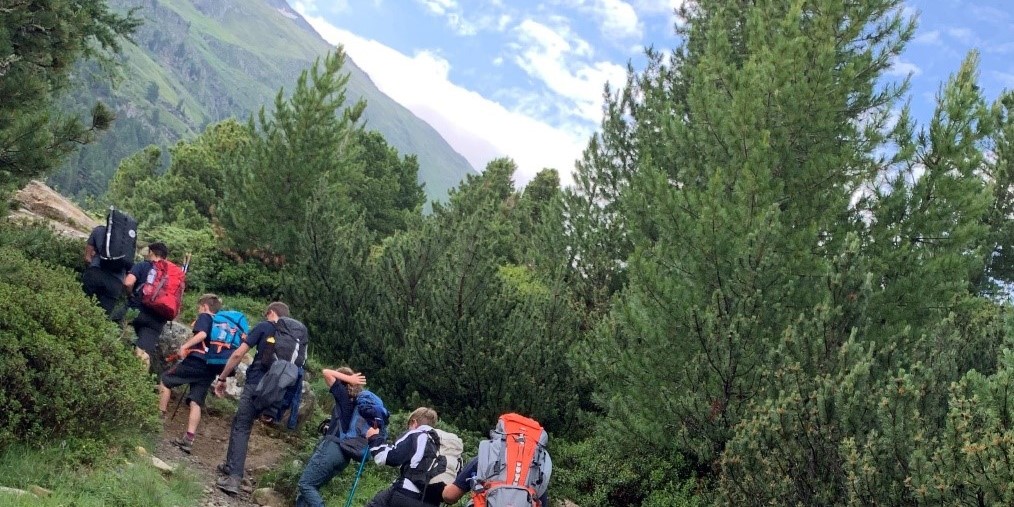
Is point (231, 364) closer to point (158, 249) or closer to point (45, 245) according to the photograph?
point (158, 249)

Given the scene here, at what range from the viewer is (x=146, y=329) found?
26.7 feet

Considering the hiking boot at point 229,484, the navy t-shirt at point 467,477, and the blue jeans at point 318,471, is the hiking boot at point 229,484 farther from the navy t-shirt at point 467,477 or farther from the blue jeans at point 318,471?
the navy t-shirt at point 467,477

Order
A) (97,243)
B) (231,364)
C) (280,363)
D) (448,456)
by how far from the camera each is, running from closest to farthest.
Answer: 1. (448,456)
2. (280,363)
3. (231,364)
4. (97,243)

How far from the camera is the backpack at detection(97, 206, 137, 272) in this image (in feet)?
26.0

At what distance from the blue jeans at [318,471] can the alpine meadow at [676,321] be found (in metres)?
0.07

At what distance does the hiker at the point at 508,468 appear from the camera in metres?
5.12

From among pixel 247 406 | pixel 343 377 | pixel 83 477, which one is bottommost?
pixel 83 477

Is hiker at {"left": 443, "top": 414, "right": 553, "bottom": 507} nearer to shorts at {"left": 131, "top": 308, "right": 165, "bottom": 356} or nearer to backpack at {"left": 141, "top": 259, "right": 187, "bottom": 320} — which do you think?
backpack at {"left": 141, "top": 259, "right": 187, "bottom": 320}

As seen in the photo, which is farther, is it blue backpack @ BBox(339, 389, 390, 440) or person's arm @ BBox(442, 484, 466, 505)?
blue backpack @ BBox(339, 389, 390, 440)

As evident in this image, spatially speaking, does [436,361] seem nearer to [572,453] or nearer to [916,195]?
[572,453]

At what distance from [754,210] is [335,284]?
6.40 metres

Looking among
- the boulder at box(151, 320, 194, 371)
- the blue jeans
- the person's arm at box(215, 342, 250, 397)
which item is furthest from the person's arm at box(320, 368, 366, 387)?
the boulder at box(151, 320, 194, 371)

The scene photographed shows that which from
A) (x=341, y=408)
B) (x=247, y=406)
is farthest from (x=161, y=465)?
(x=341, y=408)

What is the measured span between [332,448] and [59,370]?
220cm
